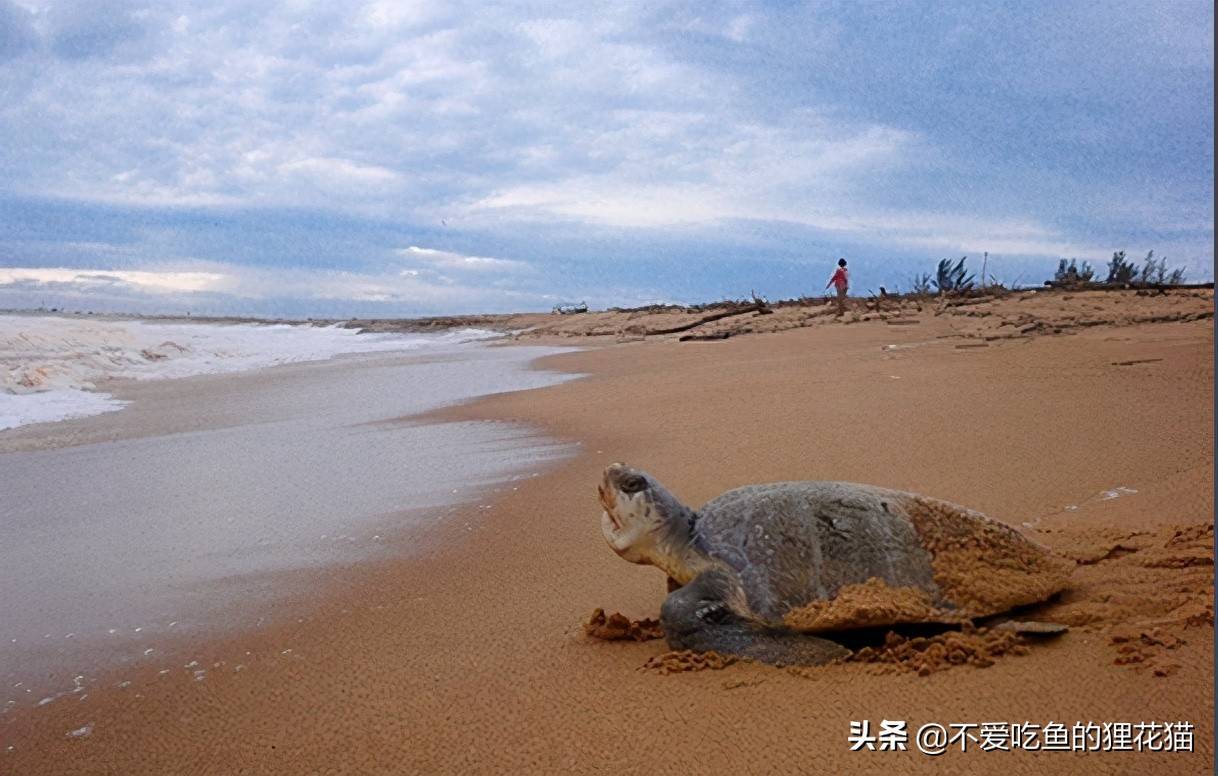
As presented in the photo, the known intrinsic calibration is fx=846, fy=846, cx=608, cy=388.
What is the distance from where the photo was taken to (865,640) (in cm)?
270

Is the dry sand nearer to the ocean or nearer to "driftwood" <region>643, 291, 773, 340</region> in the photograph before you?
the ocean

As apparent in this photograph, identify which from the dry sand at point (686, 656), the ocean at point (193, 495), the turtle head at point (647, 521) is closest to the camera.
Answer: the dry sand at point (686, 656)

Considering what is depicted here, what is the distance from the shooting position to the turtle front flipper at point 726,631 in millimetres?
2631

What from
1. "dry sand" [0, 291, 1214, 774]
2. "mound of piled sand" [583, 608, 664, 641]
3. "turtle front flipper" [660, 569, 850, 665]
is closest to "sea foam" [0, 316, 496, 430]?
"dry sand" [0, 291, 1214, 774]

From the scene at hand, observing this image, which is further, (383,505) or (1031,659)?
(383,505)

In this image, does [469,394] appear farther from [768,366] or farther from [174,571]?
[174,571]

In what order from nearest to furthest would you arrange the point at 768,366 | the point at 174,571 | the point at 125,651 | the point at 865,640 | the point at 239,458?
the point at 865,640 → the point at 125,651 → the point at 174,571 → the point at 239,458 → the point at 768,366

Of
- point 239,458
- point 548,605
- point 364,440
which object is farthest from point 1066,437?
point 239,458

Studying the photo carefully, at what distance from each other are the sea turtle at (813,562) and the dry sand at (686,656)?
110mm

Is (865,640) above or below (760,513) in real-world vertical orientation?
below

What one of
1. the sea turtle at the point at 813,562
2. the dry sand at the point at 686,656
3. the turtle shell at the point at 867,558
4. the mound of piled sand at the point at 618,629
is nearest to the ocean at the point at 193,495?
the dry sand at the point at 686,656

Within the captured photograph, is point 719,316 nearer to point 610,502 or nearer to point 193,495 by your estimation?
point 193,495

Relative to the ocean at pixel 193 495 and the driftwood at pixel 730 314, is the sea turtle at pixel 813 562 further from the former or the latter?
the driftwood at pixel 730 314

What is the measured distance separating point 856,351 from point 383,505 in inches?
269
